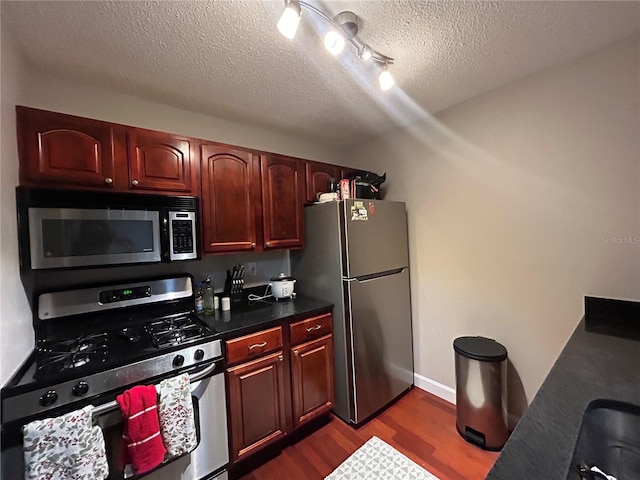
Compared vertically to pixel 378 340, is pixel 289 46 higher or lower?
higher

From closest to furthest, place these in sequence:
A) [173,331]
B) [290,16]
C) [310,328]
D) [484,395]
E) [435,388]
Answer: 1. [290,16]
2. [173,331]
3. [484,395]
4. [310,328]
5. [435,388]

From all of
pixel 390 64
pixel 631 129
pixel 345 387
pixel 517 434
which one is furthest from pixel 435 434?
pixel 390 64

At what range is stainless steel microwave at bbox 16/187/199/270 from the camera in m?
1.25

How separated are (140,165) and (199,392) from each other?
133 cm

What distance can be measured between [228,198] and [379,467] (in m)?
1.99

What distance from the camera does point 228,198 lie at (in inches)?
73.1

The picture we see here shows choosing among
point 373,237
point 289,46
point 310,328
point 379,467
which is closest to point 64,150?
point 289,46

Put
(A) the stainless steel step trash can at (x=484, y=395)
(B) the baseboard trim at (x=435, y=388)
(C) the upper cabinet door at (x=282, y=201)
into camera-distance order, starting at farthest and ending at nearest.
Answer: (B) the baseboard trim at (x=435, y=388) → (C) the upper cabinet door at (x=282, y=201) → (A) the stainless steel step trash can at (x=484, y=395)

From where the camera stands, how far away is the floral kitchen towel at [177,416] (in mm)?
1248

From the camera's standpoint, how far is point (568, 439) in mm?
605

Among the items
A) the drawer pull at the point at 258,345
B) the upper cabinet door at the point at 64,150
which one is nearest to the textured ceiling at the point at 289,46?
the upper cabinet door at the point at 64,150

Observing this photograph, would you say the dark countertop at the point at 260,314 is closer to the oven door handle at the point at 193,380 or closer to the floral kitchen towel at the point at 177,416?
the oven door handle at the point at 193,380

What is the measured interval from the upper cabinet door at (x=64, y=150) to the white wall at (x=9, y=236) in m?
0.04

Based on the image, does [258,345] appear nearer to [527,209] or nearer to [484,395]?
[484,395]
